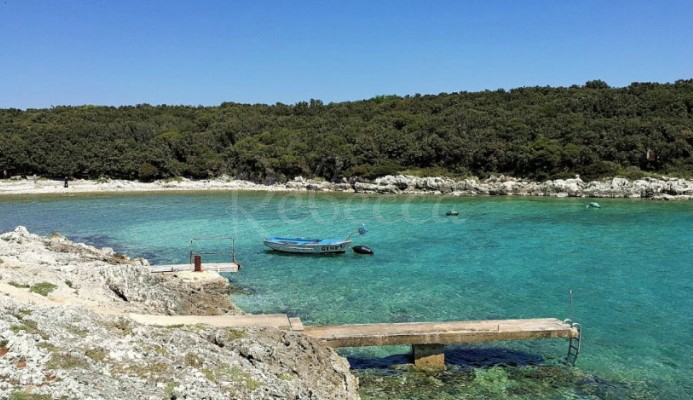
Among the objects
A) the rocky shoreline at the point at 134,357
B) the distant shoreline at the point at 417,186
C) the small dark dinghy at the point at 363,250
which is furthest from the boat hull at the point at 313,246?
the distant shoreline at the point at 417,186

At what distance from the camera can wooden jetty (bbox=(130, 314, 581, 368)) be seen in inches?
525

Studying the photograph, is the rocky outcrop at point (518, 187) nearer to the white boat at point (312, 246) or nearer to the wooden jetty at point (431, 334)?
the white boat at point (312, 246)

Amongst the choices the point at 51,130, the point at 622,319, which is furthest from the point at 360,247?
the point at 51,130

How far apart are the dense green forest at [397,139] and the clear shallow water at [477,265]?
45.8ft

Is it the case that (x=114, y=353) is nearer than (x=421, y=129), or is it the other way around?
(x=114, y=353)

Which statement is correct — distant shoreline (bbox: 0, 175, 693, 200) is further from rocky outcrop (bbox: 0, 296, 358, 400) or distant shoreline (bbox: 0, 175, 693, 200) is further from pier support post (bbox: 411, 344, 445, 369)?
rocky outcrop (bbox: 0, 296, 358, 400)

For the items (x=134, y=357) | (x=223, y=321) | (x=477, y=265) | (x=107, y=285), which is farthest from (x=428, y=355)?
(x=477, y=265)

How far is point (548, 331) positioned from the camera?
14.1 metres

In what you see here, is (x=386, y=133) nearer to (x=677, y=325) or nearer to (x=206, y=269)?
(x=206, y=269)

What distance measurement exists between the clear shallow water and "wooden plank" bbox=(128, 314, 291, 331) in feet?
9.72

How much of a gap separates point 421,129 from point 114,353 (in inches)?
2936

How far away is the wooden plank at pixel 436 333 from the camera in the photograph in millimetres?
13547

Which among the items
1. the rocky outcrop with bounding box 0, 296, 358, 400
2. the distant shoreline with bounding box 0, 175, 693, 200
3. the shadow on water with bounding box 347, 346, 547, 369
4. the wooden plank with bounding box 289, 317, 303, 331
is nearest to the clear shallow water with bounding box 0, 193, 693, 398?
the shadow on water with bounding box 347, 346, 547, 369

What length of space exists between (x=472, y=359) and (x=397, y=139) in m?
64.1
